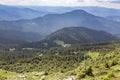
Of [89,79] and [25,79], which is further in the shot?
[25,79]

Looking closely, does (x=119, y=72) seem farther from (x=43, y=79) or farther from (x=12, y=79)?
(x=12, y=79)

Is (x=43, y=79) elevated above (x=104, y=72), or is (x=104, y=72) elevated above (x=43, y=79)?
(x=104, y=72)

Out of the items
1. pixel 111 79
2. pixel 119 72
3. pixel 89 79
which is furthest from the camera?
pixel 119 72

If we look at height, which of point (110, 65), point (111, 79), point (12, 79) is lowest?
point (12, 79)

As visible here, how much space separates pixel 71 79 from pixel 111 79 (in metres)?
42.3

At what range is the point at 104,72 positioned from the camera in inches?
4648

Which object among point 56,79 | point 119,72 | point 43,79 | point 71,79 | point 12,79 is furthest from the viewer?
point 12,79

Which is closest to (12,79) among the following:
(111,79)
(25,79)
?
(25,79)

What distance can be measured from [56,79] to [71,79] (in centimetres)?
Result: 1274

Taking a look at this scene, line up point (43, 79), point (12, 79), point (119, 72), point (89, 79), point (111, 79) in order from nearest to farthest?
1. point (111, 79)
2. point (89, 79)
3. point (119, 72)
4. point (43, 79)
5. point (12, 79)

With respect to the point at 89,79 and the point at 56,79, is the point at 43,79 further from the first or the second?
the point at 89,79

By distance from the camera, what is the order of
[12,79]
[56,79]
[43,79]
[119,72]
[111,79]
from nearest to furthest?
[111,79]
[119,72]
[56,79]
[43,79]
[12,79]

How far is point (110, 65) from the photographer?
143125mm

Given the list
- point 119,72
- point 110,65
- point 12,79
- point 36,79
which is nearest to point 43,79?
point 36,79
